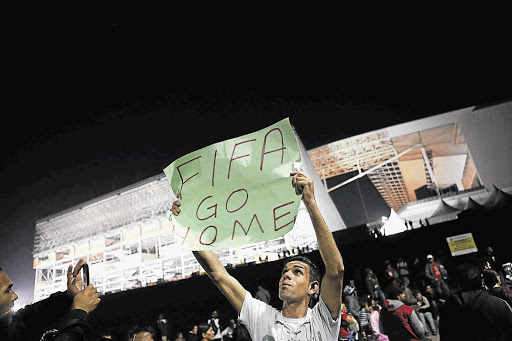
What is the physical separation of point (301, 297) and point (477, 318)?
1634 mm

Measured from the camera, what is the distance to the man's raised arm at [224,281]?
7.43 ft

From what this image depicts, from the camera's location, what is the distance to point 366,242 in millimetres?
14484

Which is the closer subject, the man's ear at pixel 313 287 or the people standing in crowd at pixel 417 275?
the man's ear at pixel 313 287

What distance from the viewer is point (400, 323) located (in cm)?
559

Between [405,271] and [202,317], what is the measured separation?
9.50 meters

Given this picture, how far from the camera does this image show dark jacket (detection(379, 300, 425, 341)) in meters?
5.55

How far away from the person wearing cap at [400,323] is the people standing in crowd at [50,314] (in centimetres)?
518

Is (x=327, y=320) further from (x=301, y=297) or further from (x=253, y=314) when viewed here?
(x=253, y=314)

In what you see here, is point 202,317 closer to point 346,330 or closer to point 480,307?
point 346,330

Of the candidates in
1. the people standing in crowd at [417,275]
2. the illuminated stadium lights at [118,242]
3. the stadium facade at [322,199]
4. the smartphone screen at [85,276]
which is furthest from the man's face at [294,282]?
the illuminated stadium lights at [118,242]

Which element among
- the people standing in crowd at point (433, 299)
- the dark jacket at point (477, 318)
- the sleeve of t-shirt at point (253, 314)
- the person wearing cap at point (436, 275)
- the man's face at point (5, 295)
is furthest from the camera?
the person wearing cap at point (436, 275)

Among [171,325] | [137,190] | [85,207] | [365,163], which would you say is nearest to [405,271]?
[171,325]

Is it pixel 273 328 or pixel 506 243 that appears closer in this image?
pixel 273 328

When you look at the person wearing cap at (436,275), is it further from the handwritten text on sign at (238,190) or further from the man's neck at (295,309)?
the handwritten text on sign at (238,190)
